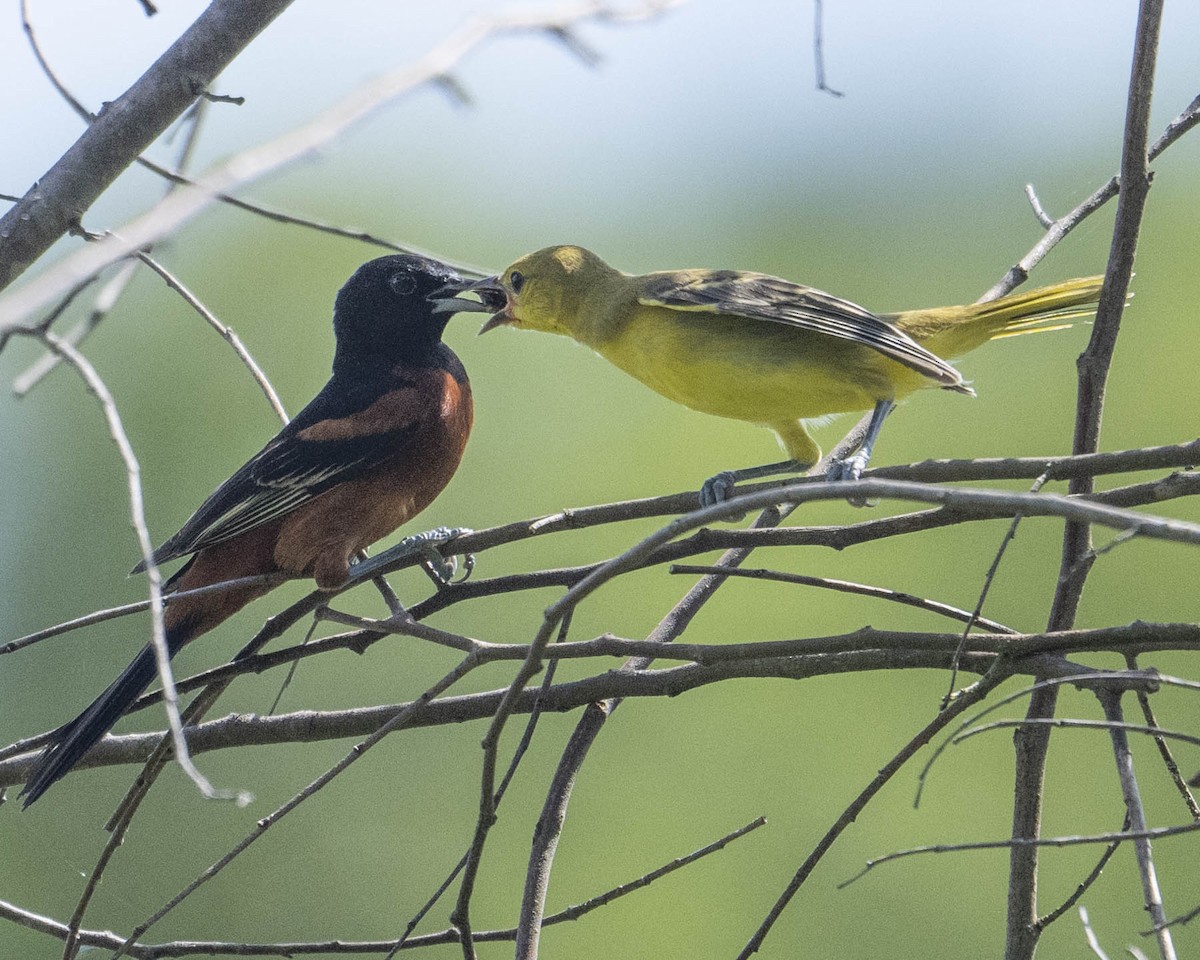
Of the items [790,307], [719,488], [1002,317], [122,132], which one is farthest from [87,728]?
[1002,317]

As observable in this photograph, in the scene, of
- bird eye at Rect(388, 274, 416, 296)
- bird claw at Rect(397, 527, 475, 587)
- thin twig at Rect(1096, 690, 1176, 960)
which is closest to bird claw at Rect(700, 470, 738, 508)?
bird claw at Rect(397, 527, 475, 587)

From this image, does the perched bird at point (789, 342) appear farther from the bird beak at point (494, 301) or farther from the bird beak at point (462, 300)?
the bird beak at point (462, 300)

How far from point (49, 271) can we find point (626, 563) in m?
0.90

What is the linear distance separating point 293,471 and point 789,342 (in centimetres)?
155

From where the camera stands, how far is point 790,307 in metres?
3.57

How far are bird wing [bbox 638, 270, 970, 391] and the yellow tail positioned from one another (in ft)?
0.29

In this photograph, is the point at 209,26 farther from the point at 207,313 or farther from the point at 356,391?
the point at 356,391

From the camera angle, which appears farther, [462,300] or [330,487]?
[462,300]

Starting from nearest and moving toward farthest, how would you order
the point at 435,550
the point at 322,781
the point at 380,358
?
the point at 322,781 → the point at 435,550 → the point at 380,358

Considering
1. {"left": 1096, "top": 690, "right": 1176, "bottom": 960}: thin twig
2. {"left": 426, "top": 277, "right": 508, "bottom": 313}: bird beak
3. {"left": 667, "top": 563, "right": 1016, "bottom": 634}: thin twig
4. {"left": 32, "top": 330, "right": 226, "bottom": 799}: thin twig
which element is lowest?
{"left": 32, "top": 330, "right": 226, "bottom": 799}: thin twig

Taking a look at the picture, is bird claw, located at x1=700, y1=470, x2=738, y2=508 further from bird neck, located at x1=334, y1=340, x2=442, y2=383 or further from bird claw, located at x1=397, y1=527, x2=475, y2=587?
bird neck, located at x1=334, y1=340, x2=442, y2=383

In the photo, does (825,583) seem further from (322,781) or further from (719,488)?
(322,781)

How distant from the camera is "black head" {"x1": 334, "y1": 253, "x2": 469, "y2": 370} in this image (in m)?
4.68

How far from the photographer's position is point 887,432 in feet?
30.4
